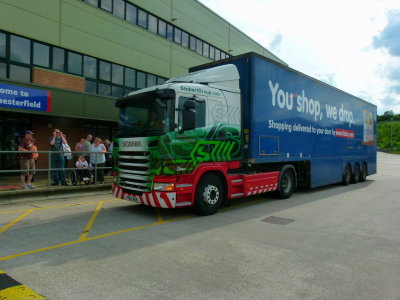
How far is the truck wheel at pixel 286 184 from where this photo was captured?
31.3 feet

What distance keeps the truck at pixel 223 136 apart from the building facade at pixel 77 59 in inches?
242

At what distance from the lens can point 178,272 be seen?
3.92m

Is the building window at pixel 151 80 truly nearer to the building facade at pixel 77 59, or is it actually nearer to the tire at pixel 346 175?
the building facade at pixel 77 59

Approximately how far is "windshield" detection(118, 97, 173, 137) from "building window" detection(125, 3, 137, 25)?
39.5 feet

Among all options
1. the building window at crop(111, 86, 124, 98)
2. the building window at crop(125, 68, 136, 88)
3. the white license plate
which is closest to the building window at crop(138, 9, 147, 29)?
the building window at crop(125, 68, 136, 88)

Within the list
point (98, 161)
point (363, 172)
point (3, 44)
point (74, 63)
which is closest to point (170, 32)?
point (74, 63)

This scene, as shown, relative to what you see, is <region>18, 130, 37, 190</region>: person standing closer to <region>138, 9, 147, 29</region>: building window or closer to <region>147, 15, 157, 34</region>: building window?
<region>138, 9, 147, 29</region>: building window

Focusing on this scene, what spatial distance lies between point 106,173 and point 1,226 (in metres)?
5.82

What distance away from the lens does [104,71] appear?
16.0 metres

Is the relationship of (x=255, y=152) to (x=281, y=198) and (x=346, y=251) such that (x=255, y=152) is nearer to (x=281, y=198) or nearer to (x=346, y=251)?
(x=281, y=198)

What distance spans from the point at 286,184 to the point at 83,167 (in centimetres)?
671

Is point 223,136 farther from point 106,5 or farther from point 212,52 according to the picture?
point 212,52

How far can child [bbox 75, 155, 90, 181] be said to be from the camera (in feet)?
34.7

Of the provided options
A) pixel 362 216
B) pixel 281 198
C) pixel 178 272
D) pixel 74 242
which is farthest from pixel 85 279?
pixel 281 198
